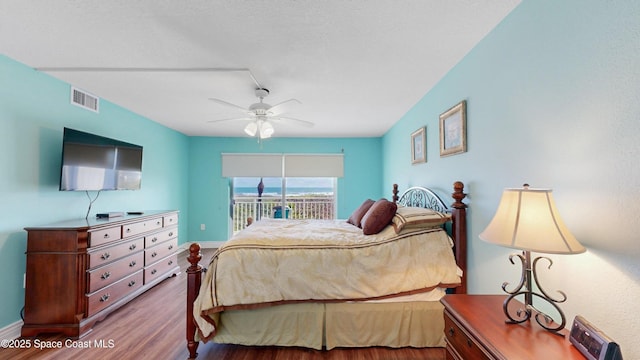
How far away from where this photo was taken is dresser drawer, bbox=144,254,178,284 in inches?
123

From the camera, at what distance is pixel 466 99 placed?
213 cm

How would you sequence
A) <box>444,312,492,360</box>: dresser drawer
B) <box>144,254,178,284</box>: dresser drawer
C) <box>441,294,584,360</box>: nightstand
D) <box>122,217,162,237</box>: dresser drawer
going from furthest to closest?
<box>144,254,178,284</box>: dresser drawer < <box>122,217,162,237</box>: dresser drawer < <box>444,312,492,360</box>: dresser drawer < <box>441,294,584,360</box>: nightstand

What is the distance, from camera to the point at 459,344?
1248 millimetres

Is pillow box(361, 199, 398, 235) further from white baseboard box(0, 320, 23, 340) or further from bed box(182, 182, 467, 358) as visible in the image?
white baseboard box(0, 320, 23, 340)

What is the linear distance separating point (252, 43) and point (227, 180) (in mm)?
3919

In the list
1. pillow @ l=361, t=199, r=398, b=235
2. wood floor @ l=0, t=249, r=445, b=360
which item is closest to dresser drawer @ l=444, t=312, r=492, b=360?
wood floor @ l=0, t=249, r=445, b=360

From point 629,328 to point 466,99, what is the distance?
1.69 meters

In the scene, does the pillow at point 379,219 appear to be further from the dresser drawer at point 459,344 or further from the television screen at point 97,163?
the television screen at point 97,163

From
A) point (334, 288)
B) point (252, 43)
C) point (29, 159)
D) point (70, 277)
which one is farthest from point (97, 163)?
point (334, 288)

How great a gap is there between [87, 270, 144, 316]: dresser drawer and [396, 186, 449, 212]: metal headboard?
11.1 feet

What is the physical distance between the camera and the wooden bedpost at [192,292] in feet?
6.44

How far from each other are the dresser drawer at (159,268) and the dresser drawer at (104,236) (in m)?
0.71

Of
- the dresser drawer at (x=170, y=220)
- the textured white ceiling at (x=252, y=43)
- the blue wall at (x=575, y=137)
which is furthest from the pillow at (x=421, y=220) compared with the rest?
the dresser drawer at (x=170, y=220)

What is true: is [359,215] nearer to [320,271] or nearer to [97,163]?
[320,271]
